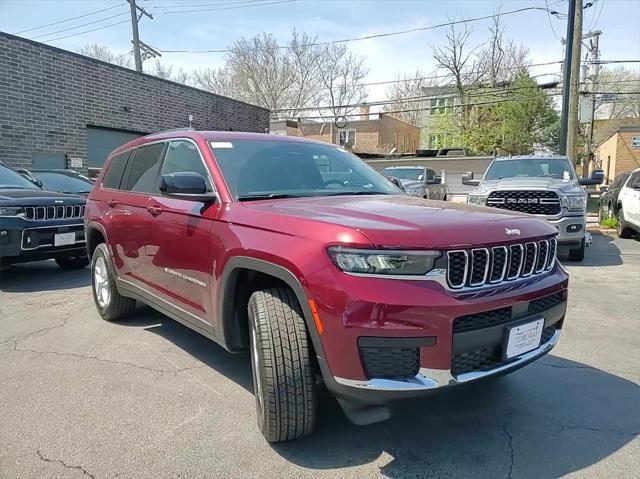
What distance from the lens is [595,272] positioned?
24.8 ft

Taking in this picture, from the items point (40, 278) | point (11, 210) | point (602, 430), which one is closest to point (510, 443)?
point (602, 430)

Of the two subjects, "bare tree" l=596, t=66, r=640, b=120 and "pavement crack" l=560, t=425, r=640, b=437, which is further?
"bare tree" l=596, t=66, r=640, b=120

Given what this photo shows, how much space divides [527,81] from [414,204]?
29.1m

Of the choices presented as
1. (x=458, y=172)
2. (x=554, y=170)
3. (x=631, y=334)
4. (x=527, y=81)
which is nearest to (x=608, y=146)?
(x=527, y=81)

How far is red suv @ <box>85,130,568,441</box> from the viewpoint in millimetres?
2176

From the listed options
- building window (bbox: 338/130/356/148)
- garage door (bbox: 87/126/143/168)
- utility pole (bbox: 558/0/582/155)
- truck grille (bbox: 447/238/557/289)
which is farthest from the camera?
building window (bbox: 338/130/356/148)

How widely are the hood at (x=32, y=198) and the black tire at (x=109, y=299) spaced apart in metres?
2.10

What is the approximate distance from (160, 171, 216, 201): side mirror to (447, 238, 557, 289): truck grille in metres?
1.60

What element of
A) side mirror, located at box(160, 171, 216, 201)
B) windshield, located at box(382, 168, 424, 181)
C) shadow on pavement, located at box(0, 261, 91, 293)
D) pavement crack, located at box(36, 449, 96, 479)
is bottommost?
shadow on pavement, located at box(0, 261, 91, 293)

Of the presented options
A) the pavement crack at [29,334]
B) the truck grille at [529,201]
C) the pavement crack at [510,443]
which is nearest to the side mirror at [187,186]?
the pavement crack at [510,443]

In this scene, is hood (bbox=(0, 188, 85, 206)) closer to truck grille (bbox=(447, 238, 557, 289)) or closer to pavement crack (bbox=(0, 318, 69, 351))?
pavement crack (bbox=(0, 318, 69, 351))

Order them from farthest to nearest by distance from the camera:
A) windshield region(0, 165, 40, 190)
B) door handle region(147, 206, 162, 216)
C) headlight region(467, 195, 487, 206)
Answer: headlight region(467, 195, 487, 206), windshield region(0, 165, 40, 190), door handle region(147, 206, 162, 216)

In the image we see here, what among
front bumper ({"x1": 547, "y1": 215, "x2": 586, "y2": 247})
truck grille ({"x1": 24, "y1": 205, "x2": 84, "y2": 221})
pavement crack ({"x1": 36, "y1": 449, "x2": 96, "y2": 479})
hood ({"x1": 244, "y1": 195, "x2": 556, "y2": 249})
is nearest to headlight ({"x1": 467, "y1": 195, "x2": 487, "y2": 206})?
front bumper ({"x1": 547, "y1": 215, "x2": 586, "y2": 247})

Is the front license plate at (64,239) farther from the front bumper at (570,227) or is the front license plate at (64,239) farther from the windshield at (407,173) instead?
the windshield at (407,173)
